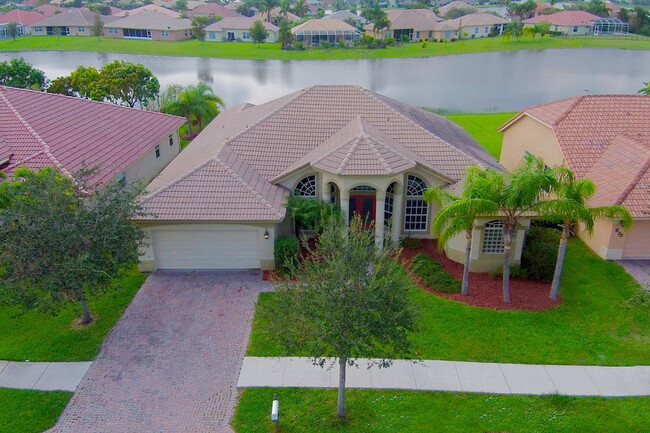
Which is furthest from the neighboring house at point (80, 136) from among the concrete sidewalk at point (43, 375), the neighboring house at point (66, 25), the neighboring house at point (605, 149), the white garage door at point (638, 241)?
the neighboring house at point (66, 25)

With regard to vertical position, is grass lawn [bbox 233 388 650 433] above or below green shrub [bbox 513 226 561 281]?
below

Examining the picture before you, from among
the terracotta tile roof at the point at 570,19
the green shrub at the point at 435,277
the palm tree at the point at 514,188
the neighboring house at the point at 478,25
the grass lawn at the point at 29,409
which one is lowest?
the grass lawn at the point at 29,409

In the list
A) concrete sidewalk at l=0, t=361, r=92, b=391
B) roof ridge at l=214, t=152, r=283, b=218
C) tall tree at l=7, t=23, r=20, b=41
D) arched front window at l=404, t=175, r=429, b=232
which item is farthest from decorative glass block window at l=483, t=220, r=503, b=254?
tall tree at l=7, t=23, r=20, b=41

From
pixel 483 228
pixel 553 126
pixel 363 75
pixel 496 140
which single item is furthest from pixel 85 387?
pixel 363 75

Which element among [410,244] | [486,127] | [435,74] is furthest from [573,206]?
[435,74]

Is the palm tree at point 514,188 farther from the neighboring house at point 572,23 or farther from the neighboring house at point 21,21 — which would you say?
the neighboring house at point 21,21

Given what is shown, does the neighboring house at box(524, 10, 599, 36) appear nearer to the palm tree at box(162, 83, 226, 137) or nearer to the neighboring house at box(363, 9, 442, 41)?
the neighboring house at box(363, 9, 442, 41)
